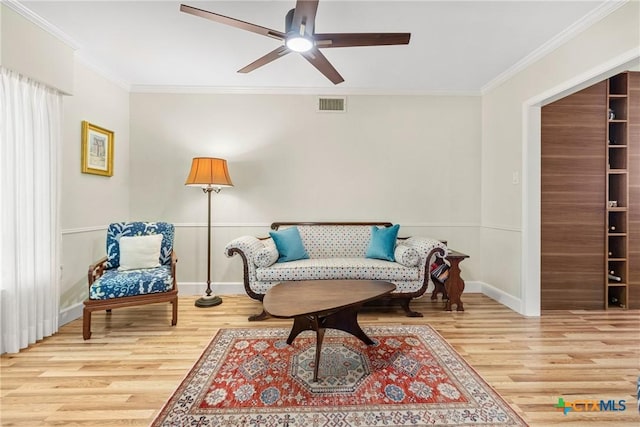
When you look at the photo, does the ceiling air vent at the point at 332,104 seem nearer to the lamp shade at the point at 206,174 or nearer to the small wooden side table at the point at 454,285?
the lamp shade at the point at 206,174

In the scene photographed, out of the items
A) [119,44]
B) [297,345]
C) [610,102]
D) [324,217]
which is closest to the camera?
[297,345]

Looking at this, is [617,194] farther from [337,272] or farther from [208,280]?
[208,280]

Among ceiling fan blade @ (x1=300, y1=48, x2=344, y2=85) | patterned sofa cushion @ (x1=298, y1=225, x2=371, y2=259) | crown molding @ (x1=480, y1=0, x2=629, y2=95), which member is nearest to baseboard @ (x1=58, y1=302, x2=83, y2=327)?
patterned sofa cushion @ (x1=298, y1=225, x2=371, y2=259)

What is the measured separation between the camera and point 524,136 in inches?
120

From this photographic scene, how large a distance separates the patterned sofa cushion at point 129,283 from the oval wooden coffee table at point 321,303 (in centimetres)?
116

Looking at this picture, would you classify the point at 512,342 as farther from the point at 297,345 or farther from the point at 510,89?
the point at 510,89

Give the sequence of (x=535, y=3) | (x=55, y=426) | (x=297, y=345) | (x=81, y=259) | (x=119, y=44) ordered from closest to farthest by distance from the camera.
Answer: (x=55, y=426) < (x=535, y=3) < (x=297, y=345) < (x=119, y=44) < (x=81, y=259)

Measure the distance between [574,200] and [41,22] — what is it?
5.19 metres

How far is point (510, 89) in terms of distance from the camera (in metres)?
3.28

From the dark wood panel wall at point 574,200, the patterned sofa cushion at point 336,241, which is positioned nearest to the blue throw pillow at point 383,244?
the patterned sofa cushion at point 336,241

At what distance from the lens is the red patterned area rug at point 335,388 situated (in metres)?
1.55

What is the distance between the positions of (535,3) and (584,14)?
49cm

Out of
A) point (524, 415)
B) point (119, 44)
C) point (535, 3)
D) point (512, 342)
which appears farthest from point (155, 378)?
point (535, 3)

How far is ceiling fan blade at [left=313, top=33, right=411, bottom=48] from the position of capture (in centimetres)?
185
